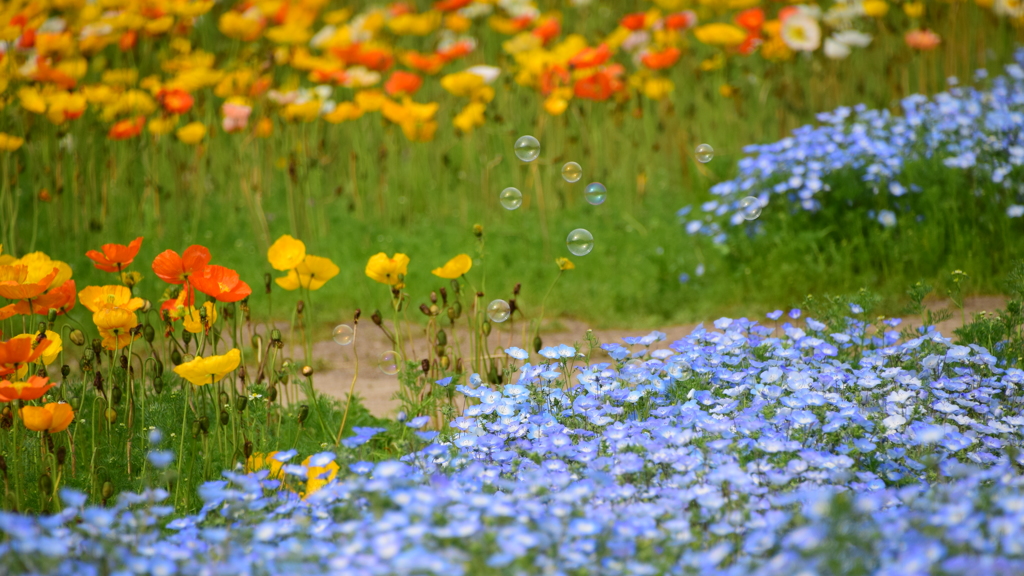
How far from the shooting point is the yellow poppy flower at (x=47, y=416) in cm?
255

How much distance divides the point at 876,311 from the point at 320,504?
361 centimetres

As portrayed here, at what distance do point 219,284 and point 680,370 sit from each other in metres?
1.57

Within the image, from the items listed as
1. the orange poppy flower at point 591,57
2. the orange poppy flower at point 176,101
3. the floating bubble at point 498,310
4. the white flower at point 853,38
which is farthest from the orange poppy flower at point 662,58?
the floating bubble at point 498,310

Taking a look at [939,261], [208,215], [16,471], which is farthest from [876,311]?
[208,215]

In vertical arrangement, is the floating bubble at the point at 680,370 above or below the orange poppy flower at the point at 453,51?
below

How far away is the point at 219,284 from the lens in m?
2.98

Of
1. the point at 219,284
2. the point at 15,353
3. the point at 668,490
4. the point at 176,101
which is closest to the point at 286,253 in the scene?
the point at 219,284

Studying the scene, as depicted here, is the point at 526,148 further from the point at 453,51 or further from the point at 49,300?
A: the point at 49,300

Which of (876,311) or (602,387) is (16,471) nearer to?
(602,387)

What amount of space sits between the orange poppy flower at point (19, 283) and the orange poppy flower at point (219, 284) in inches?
17.3

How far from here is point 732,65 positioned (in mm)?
8828

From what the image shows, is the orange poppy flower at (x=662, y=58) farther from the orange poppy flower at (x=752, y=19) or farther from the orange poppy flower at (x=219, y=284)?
the orange poppy flower at (x=219, y=284)

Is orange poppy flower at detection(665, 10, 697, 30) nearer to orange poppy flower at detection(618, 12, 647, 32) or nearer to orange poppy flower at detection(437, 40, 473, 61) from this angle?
orange poppy flower at detection(618, 12, 647, 32)

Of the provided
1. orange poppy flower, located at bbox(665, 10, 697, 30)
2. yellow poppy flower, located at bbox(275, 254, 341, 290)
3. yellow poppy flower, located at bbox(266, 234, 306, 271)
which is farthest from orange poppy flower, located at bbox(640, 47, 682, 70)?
yellow poppy flower, located at bbox(266, 234, 306, 271)
